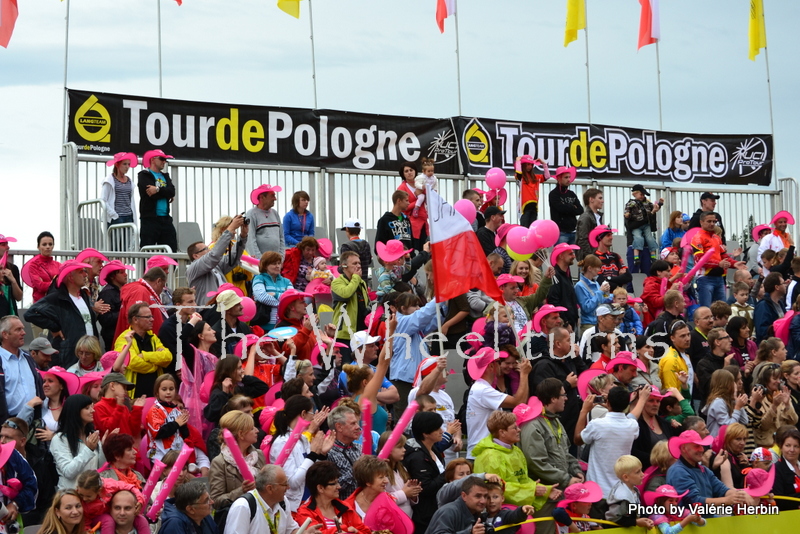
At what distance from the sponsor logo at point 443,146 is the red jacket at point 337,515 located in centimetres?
1155

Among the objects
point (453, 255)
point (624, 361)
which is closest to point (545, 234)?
point (624, 361)

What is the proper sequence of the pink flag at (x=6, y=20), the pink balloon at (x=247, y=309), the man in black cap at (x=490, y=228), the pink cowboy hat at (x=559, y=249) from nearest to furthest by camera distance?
the pink balloon at (x=247, y=309), the pink cowboy hat at (x=559, y=249), the man in black cap at (x=490, y=228), the pink flag at (x=6, y=20)

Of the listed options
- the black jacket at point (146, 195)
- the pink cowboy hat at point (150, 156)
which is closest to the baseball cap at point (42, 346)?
the black jacket at point (146, 195)

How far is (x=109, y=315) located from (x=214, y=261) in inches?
55.4

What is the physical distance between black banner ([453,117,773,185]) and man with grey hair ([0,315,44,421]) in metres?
10.9

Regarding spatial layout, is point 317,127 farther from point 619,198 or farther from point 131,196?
point 619,198

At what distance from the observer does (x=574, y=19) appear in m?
22.7

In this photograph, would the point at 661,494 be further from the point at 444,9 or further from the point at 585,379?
the point at 444,9

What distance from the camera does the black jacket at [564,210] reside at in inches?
679

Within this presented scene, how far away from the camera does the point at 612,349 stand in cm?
1229

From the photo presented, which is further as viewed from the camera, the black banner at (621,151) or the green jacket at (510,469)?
the black banner at (621,151)

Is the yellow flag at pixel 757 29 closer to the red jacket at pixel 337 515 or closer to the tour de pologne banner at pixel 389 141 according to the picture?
the tour de pologne banner at pixel 389 141

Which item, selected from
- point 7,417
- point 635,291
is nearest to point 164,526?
point 7,417

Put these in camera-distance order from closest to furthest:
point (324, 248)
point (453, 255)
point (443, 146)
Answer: point (453, 255)
point (324, 248)
point (443, 146)
